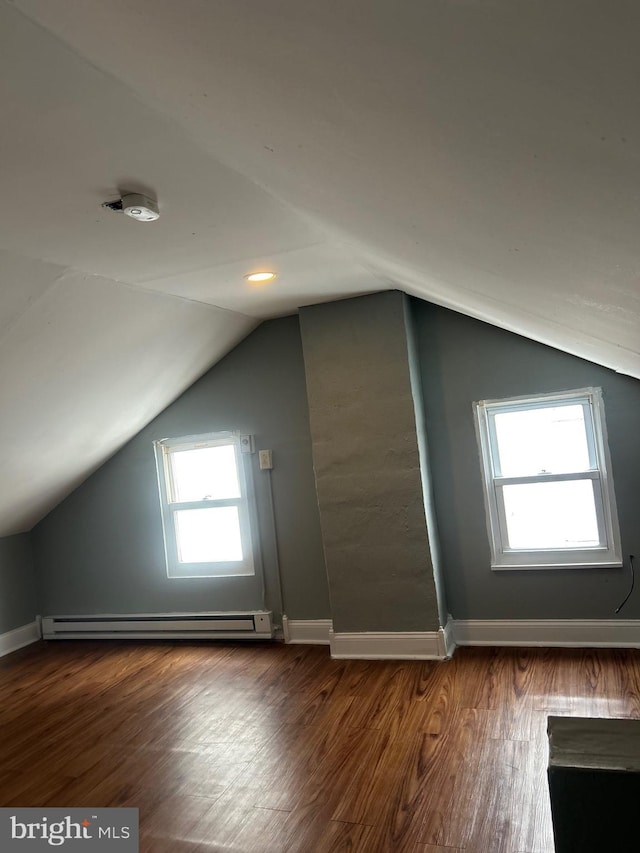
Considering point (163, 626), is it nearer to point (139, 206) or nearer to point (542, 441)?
point (542, 441)

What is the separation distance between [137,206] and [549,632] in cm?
324

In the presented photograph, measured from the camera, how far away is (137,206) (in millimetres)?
2006

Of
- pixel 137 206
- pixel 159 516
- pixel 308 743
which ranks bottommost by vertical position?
pixel 308 743

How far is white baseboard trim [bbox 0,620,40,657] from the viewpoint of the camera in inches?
190

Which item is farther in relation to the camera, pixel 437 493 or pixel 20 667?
pixel 20 667

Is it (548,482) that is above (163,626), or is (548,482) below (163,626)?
above

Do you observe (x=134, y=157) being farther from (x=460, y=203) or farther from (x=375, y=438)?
(x=375, y=438)

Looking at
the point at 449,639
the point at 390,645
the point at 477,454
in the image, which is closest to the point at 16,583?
the point at 390,645

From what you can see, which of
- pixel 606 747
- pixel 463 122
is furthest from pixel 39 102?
pixel 606 747

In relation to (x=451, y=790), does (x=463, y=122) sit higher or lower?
higher

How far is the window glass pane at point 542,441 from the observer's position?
382cm

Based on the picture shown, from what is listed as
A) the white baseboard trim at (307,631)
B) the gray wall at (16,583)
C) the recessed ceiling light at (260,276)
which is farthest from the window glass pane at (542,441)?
the gray wall at (16,583)

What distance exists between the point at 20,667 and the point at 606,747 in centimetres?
419

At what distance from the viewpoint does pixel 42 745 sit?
10.5 feet
